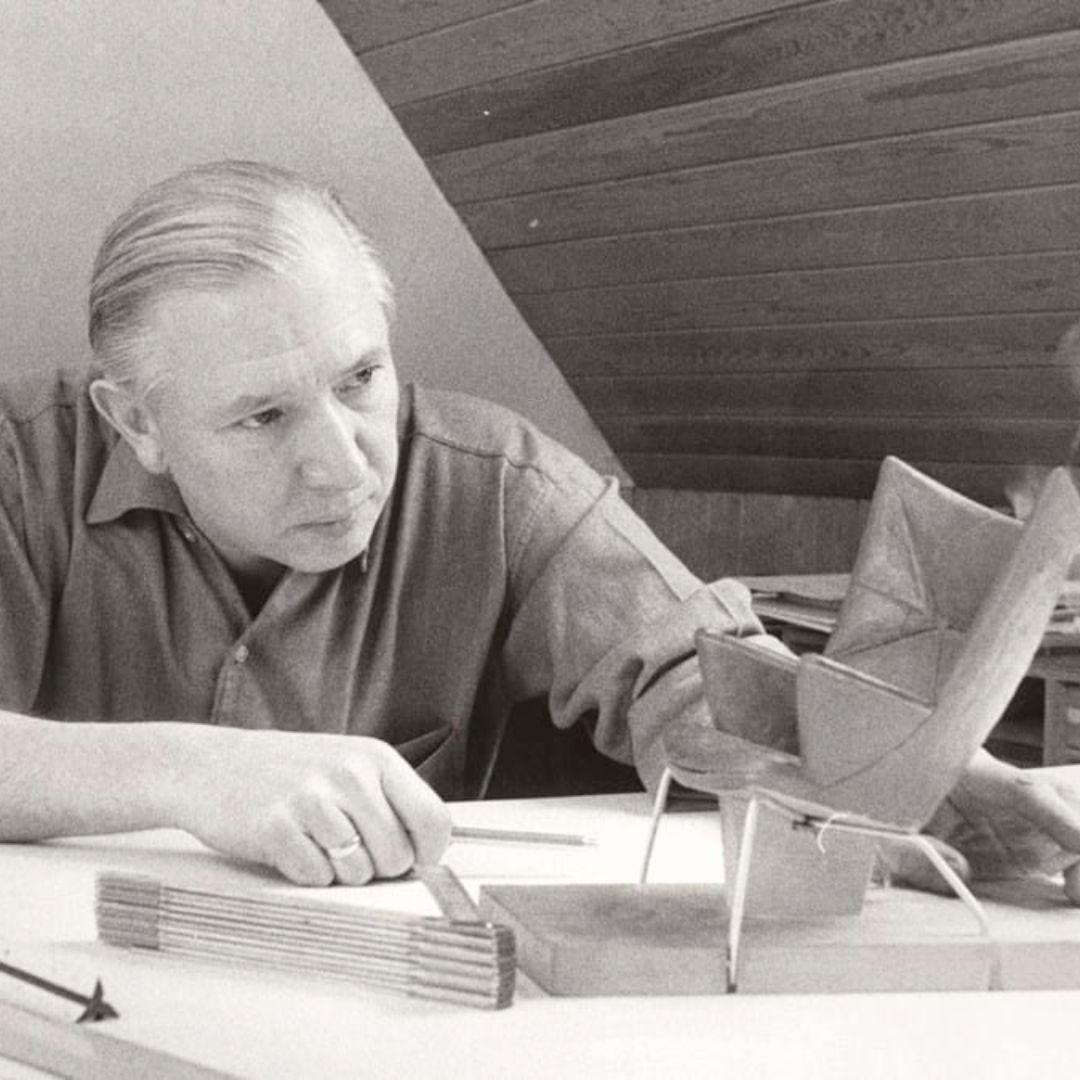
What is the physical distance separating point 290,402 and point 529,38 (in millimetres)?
1742

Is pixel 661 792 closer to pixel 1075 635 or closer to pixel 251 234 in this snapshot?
pixel 251 234

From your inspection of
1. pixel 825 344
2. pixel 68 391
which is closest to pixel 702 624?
pixel 68 391

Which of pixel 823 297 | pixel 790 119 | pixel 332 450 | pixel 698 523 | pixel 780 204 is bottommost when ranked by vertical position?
pixel 698 523

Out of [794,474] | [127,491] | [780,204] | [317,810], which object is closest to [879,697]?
[317,810]

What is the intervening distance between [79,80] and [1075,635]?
6.00 feet

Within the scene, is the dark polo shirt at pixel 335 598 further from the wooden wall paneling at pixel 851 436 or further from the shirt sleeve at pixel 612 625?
the wooden wall paneling at pixel 851 436

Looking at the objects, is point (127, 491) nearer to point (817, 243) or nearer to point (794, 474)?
point (817, 243)

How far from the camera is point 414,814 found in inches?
44.9

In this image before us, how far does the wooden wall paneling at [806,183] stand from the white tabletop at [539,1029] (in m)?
1.84

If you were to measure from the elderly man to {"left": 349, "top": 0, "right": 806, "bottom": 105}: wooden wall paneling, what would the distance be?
3.84 feet

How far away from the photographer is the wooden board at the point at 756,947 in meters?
0.91

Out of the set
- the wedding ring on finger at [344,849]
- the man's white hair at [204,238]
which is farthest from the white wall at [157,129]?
the wedding ring on finger at [344,849]

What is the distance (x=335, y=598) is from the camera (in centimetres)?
167

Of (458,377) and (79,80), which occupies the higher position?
(79,80)
